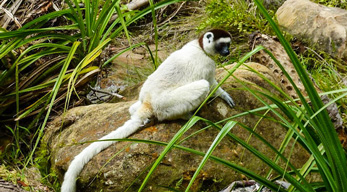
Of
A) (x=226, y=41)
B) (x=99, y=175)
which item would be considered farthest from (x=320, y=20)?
(x=99, y=175)

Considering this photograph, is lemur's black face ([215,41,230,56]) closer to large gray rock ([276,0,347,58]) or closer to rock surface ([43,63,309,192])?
rock surface ([43,63,309,192])

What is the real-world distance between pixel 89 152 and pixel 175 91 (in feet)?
3.00

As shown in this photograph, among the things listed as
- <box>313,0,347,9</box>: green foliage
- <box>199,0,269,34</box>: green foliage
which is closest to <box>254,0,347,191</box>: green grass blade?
<box>199,0,269,34</box>: green foliage

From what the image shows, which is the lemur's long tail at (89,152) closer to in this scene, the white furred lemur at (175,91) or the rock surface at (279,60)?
the white furred lemur at (175,91)

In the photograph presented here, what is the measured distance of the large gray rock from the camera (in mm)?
5742

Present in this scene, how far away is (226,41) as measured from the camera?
12.4 feet

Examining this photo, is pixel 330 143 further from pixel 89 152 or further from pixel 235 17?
pixel 235 17

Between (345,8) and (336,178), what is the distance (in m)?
5.47

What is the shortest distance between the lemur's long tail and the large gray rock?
355 centimetres

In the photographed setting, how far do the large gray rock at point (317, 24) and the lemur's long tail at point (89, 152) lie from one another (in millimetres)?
3551

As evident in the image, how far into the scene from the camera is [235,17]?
21.0 ft

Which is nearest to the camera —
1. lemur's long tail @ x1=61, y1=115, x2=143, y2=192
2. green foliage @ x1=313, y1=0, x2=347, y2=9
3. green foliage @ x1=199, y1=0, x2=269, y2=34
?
lemur's long tail @ x1=61, y1=115, x2=143, y2=192

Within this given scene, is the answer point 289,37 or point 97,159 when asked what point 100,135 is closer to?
point 97,159

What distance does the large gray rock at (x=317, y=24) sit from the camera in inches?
226
